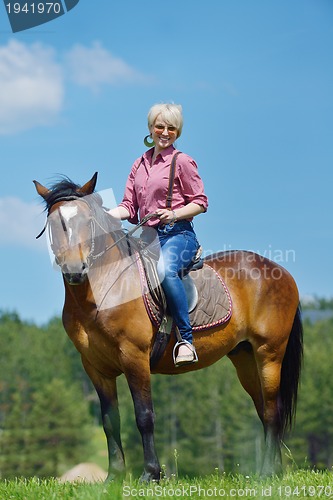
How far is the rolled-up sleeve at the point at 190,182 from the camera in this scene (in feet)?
23.4

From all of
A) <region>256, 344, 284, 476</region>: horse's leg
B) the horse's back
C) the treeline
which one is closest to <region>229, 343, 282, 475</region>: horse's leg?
<region>256, 344, 284, 476</region>: horse's leg

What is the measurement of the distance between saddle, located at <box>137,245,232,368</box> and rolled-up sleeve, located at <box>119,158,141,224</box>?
434mm

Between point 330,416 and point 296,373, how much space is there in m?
59.6

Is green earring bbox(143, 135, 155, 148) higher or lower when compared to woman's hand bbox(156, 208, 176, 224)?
higher

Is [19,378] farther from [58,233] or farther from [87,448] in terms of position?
[58,233]

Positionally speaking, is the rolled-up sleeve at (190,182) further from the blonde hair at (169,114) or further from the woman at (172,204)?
the blonde hair at (169,114)

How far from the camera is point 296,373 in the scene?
8547 millimetres

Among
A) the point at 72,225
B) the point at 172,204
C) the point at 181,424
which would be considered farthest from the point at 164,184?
the point at 181,424

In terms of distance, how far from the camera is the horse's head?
6.38m

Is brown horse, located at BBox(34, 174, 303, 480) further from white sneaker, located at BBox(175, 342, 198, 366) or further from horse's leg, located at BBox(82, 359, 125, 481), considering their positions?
white sneaker, located at BBox(175, 342, 198, 366)

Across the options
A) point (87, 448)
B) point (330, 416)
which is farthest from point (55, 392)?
point (330, 416)

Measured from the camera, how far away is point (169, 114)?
7156 millimetres

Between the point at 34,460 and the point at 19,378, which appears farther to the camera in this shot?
the point at 19,378

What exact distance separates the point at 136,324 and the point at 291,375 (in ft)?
8.41
